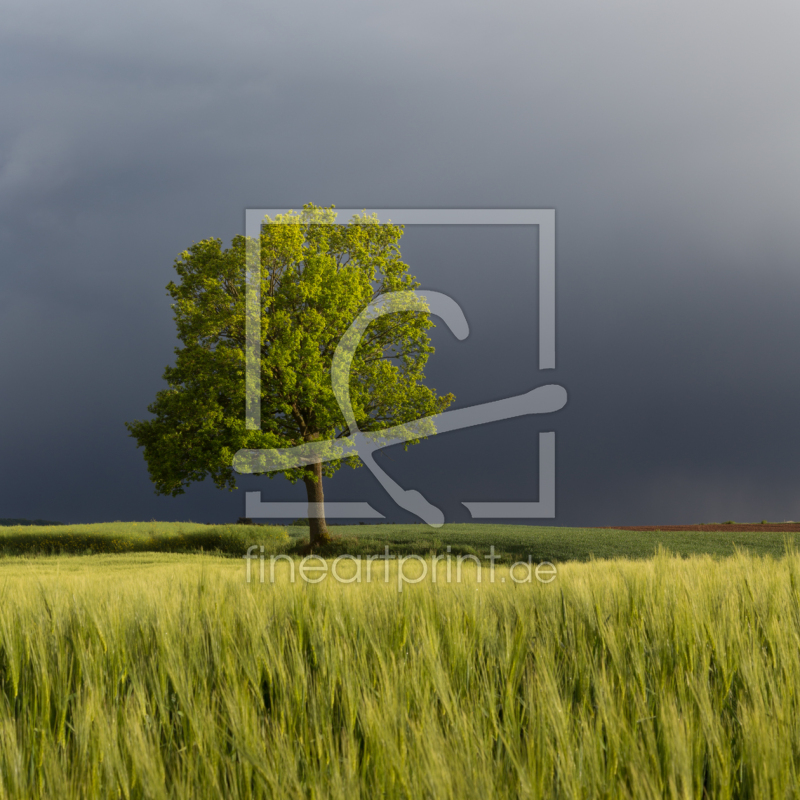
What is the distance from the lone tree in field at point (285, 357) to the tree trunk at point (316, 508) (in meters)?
0.06

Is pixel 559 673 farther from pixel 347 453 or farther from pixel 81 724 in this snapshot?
pixel 347 453

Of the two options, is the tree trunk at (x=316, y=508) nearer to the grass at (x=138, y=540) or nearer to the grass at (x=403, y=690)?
the grass at (x=138, y=540)

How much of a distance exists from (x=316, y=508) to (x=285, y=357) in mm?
6295

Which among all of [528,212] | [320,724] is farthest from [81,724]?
[528,212]

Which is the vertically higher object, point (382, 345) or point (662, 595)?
point (382, 345)

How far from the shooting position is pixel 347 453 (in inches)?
885

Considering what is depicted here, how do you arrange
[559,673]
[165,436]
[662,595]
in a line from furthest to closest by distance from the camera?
[165,436] → [662,595] → [559,673]

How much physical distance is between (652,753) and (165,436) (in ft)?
70.1

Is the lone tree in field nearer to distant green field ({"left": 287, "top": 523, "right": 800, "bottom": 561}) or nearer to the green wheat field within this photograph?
distant green field ({"left": 287, "top": 523, "right": 800, "bottom": 561})

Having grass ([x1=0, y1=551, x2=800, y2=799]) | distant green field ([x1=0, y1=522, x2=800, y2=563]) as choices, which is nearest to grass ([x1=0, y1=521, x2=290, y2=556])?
distant green field ([x1=0, y1=522, x2=800, y2=563])

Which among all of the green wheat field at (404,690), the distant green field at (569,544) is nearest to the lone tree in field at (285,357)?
the distant green field at (569,544)

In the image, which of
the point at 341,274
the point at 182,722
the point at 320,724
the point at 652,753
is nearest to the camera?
the point at 652,753

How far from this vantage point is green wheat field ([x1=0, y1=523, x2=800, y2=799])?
6.16ft

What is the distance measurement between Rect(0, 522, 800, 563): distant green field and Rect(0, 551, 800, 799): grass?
57.1 ft
